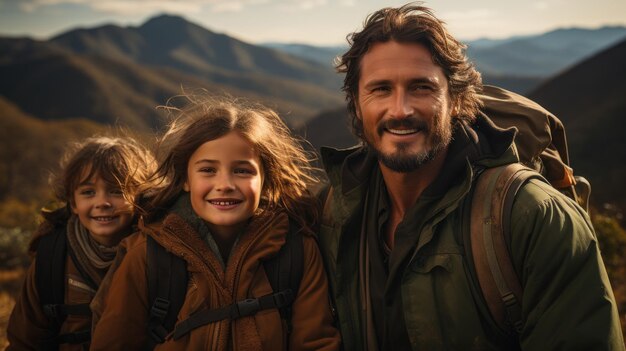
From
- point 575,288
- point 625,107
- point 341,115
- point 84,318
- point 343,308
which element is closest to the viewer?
point 575,288

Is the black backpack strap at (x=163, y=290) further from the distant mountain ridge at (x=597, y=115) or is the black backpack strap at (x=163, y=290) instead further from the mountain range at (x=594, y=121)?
the distant mountain ridge at (x=597, y=115)

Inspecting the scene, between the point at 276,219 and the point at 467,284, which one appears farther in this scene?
the point at 276,219

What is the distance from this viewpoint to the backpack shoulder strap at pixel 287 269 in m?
2.63

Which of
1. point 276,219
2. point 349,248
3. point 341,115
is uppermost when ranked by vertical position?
point 341,115

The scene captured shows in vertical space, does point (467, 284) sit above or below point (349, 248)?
below

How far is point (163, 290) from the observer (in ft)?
8.37

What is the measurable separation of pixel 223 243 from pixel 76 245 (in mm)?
1171

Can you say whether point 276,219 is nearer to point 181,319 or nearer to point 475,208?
point 181,319

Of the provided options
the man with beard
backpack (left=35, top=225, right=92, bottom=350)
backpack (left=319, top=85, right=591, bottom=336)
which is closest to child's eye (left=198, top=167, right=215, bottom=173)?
the man with beard

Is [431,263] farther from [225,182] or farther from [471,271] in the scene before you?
[225,182]

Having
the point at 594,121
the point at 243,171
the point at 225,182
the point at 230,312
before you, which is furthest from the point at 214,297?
the point at 594,121

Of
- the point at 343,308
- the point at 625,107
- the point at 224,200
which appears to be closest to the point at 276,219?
the point at 224,200

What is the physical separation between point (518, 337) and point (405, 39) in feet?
5.56

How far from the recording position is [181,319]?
2510mm
